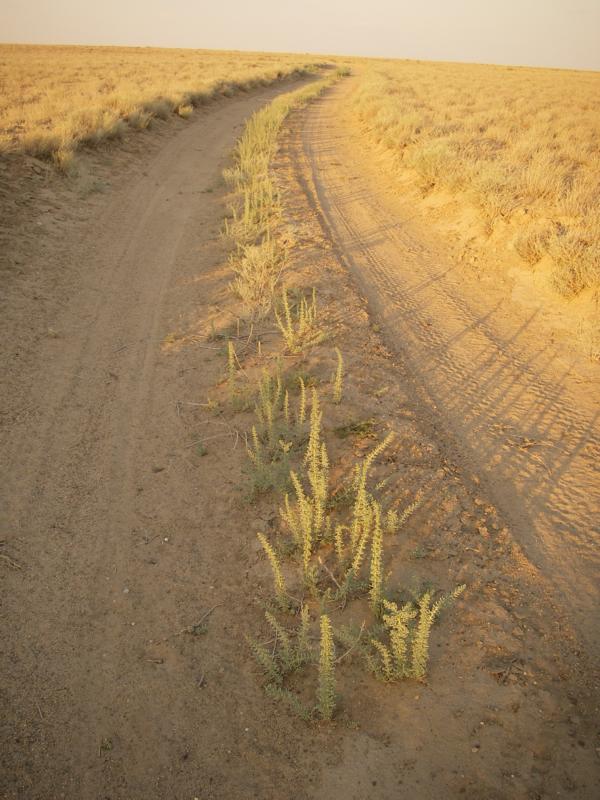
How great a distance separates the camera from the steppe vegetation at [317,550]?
8.11 feet

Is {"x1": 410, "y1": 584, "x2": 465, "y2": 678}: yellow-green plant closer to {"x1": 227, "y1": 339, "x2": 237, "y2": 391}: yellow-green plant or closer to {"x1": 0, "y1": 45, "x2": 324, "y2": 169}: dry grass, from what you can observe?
→ {"x1": 227, "y1": 339, "x2": 237, "y2": 391}: yellow-green plant

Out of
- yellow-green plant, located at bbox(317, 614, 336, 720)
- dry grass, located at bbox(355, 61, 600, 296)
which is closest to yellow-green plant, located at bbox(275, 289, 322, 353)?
yellow-green plant, located at bbox(317, 614, 336, 720)

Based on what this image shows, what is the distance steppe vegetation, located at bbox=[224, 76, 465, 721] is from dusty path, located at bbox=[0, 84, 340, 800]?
11.1 inches

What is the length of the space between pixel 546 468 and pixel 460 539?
121 cm

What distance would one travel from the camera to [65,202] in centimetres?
870

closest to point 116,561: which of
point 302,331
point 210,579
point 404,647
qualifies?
point 210,579

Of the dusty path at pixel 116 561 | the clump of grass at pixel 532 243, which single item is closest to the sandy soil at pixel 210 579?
the dusty path at pixel 116 561

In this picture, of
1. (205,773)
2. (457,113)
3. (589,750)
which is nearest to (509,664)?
(589,750)

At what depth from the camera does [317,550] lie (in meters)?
3.25

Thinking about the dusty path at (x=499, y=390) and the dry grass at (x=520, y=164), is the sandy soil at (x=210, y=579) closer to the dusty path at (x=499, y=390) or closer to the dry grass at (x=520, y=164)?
the dusty path at (x=499, y=390)

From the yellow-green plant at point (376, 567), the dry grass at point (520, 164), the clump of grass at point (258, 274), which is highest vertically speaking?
the dry grass at point (520, 164)

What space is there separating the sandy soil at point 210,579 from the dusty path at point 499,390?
5cm

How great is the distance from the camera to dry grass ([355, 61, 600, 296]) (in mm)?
6621

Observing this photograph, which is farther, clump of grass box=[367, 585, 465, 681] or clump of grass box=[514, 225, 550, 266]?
clump of grass box=[514, 225, 550, 266]
